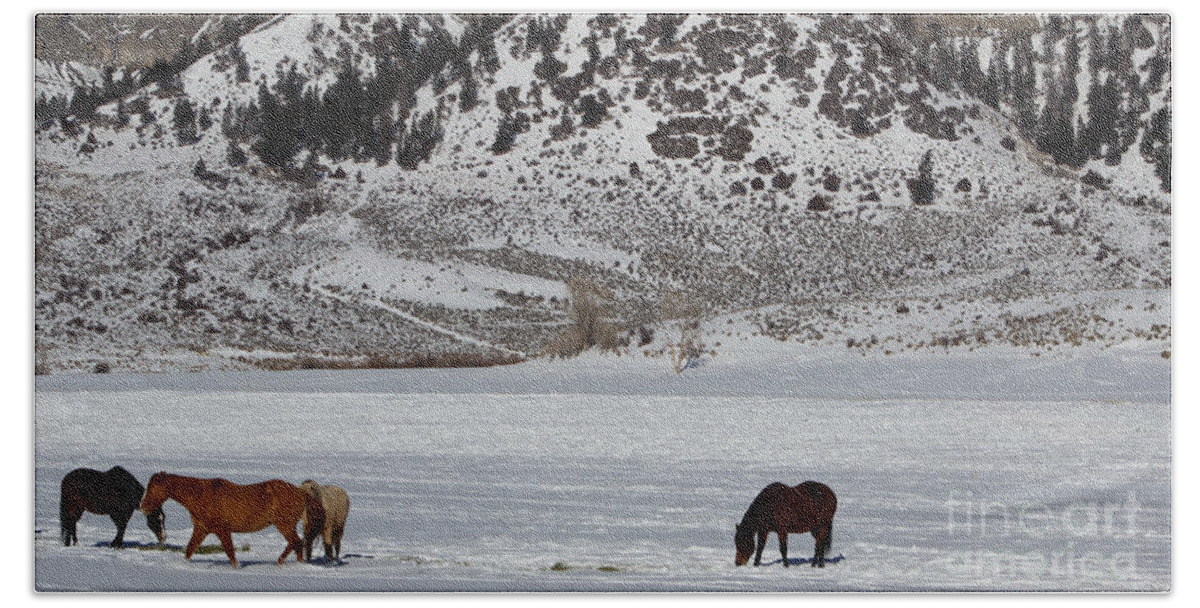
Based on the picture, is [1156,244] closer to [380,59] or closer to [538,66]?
[538,66]

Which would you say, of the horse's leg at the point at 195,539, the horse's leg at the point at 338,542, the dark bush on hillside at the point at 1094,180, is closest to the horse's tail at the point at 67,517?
the horse's leg at the point at 195,539

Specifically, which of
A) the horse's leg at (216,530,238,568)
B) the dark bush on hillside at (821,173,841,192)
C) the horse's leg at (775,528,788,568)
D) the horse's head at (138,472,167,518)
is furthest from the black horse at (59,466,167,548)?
the dark bush on hillside at (821,173,841,192)

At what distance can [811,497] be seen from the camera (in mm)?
4945

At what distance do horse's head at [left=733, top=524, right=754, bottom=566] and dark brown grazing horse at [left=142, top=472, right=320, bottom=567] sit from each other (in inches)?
80.2

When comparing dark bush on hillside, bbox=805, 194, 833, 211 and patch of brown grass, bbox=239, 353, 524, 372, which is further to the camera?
dark bush on hillside, bbox=805, 194, 833, 211

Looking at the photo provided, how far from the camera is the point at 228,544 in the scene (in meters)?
4.93

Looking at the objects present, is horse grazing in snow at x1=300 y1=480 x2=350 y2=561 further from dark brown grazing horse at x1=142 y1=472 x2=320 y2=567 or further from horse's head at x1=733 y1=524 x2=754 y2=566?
horse's head at x1=733 y1=524 x2=754 y2=566

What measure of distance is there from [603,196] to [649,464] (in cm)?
138

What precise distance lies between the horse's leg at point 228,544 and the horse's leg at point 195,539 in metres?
0.08

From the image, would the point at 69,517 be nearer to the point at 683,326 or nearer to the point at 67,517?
the point at 67,517

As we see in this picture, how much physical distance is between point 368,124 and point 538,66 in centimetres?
95

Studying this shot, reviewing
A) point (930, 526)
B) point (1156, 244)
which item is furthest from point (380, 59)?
point (1156, 244)

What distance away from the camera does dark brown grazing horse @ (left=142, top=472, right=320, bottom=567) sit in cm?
489

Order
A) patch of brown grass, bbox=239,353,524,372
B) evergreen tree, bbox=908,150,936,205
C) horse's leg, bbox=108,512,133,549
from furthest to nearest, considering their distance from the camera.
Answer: evergreen tree, bbox=908,150,936,205, patch of brown grass, bbox=239,353,524,372, horse's leg, bbox=108,512,133,549
